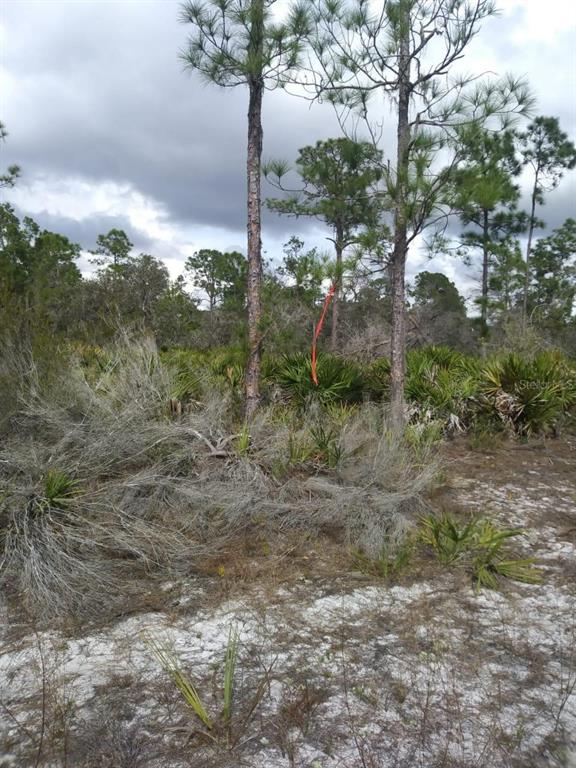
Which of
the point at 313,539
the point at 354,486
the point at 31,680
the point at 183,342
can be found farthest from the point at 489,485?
the point at 183,342

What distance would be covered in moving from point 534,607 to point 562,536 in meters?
1.53

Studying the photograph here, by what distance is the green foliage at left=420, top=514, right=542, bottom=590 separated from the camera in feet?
14.1

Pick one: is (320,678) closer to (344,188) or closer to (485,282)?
(344,188)

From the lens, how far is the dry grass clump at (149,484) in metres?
4.19

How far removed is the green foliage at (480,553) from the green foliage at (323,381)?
4145 mm

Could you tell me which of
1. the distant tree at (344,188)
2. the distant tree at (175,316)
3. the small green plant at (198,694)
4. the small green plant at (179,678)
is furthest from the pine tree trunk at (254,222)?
the distant tree at (175,316)

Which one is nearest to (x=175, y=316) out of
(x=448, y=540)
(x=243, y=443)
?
(x=243, y=443)

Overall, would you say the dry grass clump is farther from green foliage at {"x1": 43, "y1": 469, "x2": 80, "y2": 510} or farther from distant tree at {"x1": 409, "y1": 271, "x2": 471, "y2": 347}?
distant tree at {"x1": 409, "y1": 271, "x2": 471, "y2": 347}

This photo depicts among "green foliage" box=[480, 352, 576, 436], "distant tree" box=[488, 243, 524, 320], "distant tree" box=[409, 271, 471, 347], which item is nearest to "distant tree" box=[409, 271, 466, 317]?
"distant tree" box=[409, 271, 471, 347]

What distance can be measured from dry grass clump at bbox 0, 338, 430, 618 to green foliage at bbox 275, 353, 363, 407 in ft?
6.91

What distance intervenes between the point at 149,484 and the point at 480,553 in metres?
2.94

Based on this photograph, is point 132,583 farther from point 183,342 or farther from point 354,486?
point 183,342

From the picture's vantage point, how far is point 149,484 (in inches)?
203

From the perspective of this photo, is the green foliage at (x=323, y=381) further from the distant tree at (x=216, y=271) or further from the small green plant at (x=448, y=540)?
the distant tree at (x=216, y=271)
